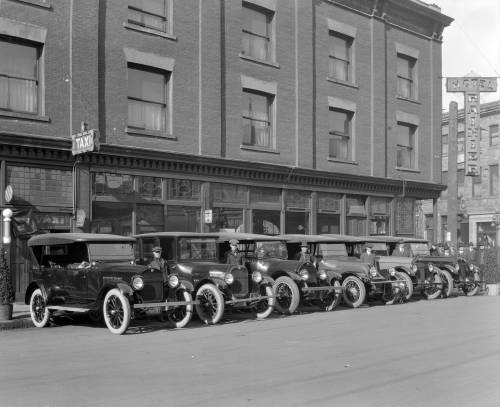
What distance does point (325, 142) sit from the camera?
80.4 ft

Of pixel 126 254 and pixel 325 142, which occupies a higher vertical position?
pixel 325 142

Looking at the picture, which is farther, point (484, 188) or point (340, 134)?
point (484, 188)

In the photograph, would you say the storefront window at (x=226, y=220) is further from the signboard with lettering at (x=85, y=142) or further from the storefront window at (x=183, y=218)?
the signboard with lettering at (x=85, y=142)

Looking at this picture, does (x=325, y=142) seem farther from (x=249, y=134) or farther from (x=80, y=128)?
(x=80, y=128)

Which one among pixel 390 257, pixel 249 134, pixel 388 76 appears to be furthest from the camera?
pixel 388 76

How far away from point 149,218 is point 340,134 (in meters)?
9.70

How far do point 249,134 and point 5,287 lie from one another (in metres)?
10.9

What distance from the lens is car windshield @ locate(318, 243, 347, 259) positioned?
17.5 m

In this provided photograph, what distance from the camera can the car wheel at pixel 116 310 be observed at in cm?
1142

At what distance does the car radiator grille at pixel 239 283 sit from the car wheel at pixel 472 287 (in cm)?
970

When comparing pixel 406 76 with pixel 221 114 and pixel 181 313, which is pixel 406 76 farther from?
pixel 181 313

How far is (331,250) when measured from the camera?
57.9 feet

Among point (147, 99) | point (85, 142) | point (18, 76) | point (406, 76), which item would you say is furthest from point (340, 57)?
point (18, 76)

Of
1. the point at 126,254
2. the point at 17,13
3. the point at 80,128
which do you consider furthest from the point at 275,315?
the point at 17,13
